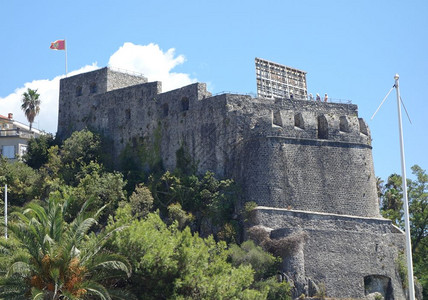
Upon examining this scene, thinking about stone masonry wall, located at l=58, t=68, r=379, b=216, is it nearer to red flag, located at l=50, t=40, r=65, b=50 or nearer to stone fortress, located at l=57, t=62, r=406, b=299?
stone fortress, located at l=57, t=62, r=406, b=299

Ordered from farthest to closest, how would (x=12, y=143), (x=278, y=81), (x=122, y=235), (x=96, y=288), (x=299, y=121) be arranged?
(x=12, y=143)
(x=278, y=81)
(x=299, y=121)
(x=122, y=235)
(x=96, y=288)

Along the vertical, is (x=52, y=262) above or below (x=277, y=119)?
below

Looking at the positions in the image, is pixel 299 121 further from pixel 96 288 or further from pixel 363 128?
pixel 96 288

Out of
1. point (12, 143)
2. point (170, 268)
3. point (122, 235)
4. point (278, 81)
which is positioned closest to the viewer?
point (122, 235)

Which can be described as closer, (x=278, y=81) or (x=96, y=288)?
(x=96, y=288)

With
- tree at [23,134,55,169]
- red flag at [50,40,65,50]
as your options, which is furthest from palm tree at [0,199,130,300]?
red flag at [50,40,65,50]

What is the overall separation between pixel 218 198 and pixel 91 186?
8631 mm

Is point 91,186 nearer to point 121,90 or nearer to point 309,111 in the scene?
point 121,90

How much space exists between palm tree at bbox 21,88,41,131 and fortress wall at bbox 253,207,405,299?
28.8 m

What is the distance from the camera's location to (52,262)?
36.9 metres

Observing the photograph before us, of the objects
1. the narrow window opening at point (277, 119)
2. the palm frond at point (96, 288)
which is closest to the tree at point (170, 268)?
the palm frond at point (96, 288)

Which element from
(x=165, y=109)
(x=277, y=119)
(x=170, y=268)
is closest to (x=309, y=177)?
(x=277, y=119)

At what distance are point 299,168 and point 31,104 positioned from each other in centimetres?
2861

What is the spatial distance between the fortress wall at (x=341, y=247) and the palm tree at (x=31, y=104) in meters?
28.8
